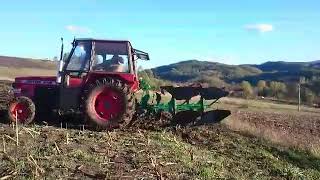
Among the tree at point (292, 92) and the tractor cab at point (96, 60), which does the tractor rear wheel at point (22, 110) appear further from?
the tree at point (292, 92)

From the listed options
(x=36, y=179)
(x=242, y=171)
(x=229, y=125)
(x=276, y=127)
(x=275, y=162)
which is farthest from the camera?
(x=276, y=127)

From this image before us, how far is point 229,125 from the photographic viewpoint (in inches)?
626

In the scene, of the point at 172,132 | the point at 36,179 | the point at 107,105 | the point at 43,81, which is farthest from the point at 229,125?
the point at 36,179

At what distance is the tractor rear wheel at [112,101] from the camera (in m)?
12.6

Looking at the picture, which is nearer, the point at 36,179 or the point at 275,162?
the point at 36,179

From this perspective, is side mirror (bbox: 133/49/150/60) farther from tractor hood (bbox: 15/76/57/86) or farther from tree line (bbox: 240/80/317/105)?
tree line (bbox: 240/80/317/105)

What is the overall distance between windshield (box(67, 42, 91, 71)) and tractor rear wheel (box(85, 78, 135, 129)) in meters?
0.62

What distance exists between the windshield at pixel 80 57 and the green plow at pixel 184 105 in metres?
1.52

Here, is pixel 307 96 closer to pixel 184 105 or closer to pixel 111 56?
pixel 184 105

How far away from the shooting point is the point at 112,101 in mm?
12797

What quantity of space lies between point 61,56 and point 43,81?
2.87ft

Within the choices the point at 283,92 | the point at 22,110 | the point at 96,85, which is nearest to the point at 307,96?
the point at 283,92

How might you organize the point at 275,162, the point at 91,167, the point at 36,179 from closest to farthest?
1. the point at 36,179
2. the point at 91,167
3. the point at 275,162

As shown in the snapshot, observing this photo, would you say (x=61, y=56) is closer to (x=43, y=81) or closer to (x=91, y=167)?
(x=43, y=81)
